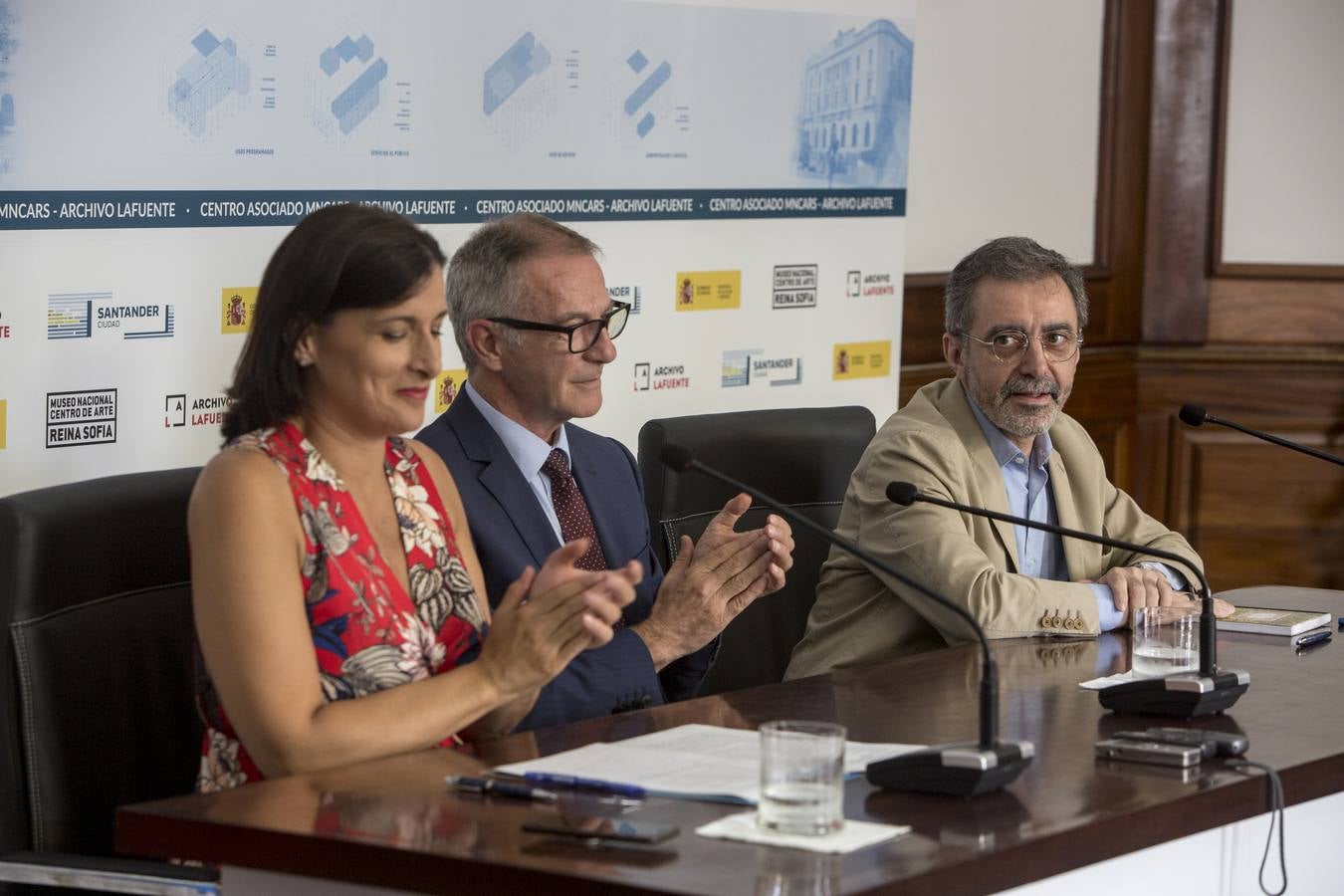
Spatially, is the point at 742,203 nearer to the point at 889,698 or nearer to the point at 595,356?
the point at 595,356

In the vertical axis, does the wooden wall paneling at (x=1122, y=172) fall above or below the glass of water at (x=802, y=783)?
above

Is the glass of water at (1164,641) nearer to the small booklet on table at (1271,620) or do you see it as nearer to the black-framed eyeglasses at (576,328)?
the small booklet on table at (1271,620)

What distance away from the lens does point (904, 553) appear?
9.76ft

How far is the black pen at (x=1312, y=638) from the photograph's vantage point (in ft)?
9.50

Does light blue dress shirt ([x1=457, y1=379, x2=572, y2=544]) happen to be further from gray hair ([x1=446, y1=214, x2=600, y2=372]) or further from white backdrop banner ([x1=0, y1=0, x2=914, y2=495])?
white backdrop banner ([x1=0, y1=0, x2=914, y2=495])

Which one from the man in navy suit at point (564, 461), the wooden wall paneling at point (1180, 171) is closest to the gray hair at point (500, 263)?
the man in navy suit at point (564, 461)

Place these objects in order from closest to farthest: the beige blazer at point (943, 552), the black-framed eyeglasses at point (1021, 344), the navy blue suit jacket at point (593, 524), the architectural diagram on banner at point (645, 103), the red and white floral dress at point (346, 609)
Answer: the red and white floral dress at point (346, 609)
the navy blue suit jacket at point (593, 524)
the beige blazer at point (943, 552)
the black-framed eyeglasses at point (1021, 344)
the architectural diagram on banner at point (645, 103)

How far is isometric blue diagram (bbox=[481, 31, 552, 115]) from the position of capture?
3713 millimetres

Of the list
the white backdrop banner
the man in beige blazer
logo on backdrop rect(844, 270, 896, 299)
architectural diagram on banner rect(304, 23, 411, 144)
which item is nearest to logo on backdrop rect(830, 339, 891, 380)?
the white backdrop banner

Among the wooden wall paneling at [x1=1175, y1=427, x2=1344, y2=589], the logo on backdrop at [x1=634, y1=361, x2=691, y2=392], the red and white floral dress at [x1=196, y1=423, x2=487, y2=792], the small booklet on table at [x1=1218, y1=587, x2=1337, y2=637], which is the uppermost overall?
the logo on backdrop at [x1=634, y1=361, x2=691, y2=392]

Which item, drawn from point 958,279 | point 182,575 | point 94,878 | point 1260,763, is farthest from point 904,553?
point 94,878

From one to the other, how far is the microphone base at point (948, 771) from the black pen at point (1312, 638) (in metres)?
1.14

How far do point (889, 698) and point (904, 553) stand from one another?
23.8 inches

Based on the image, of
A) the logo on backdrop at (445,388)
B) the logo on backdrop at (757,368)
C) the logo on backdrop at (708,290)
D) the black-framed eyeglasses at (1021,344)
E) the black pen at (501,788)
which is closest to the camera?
the black pen at (501,788)
